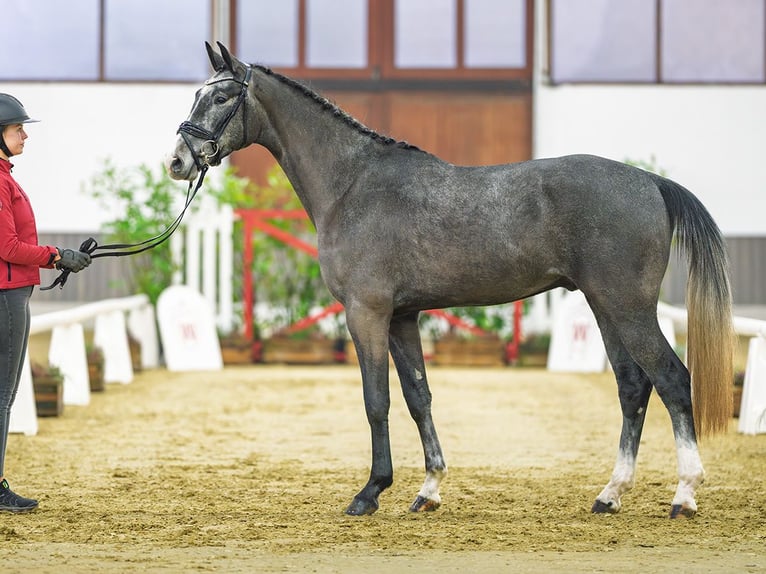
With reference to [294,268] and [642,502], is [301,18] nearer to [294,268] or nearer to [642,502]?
[294,268]

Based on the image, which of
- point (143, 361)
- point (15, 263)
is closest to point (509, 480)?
point (15, 263)

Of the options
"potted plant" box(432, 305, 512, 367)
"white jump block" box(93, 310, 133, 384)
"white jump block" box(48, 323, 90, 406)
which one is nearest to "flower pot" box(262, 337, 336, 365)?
"potted plant" box(432, 305, 512, 367)

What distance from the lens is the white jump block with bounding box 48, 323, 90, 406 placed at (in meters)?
9.90

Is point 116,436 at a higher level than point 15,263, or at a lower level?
lower

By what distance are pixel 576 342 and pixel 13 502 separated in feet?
28.7

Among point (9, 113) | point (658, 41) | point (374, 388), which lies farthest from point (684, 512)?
point (658, 41)

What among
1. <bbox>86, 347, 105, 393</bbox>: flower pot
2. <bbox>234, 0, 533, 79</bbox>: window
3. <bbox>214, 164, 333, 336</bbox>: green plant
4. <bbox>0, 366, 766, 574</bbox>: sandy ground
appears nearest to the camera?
<bbox>0, 366, 766, 574</bbox>: sandy ground

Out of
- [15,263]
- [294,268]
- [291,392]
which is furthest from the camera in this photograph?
[294,268]

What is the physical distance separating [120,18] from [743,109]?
9171 millimetres

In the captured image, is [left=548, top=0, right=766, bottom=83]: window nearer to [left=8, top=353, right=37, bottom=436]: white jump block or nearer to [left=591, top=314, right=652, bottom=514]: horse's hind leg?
[left=8, top=353, right=37, bottom=436]: white jump block

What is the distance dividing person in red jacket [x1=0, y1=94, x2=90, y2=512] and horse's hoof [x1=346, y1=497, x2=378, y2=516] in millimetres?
1470

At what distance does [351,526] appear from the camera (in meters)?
5.20

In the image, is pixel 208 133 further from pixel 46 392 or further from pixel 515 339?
pixel 515 339

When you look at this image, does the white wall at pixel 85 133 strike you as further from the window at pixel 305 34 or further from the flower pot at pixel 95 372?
the flower pot at pixel 95 372
